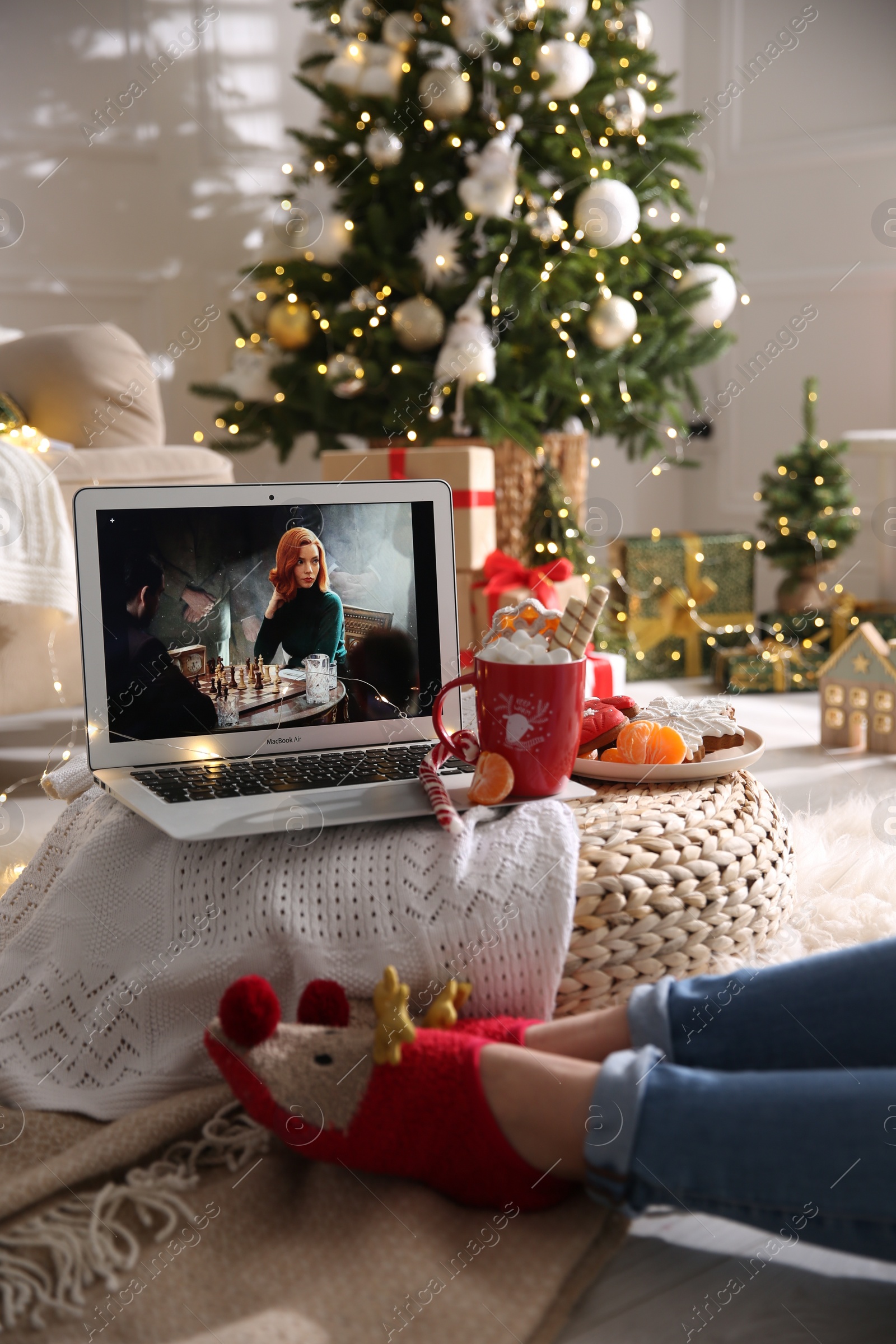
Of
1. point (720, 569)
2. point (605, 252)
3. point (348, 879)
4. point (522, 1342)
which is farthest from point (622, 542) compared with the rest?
point (522, 1342)

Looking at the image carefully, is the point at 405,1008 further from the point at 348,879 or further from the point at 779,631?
the point at 779,631

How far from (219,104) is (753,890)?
111 inches

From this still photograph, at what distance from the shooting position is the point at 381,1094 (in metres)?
0.69

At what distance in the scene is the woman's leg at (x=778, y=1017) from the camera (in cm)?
70

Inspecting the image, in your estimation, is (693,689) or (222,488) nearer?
(222,488)

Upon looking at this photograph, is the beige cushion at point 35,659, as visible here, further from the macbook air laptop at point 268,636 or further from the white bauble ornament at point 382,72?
the white bauble ornament at point 382,72

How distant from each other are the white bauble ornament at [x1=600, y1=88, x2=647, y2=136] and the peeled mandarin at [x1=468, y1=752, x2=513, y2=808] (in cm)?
194

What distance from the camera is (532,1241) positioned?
2.25 ft

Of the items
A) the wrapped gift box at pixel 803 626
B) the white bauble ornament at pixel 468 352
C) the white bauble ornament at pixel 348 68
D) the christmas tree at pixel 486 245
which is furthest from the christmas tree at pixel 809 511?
the white bauble ornament at pixel 348 68

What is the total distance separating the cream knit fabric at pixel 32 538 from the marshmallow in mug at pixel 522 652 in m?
0.99

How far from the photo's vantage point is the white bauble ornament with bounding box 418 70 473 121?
2.21 m

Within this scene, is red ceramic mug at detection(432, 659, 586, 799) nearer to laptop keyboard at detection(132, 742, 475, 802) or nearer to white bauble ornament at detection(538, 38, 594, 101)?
A: laptop keyboard at detection(132, 742, 475, 802)

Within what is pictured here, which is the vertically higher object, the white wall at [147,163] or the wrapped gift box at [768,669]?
the white wall at [147,163]

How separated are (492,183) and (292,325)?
0.53 metres
